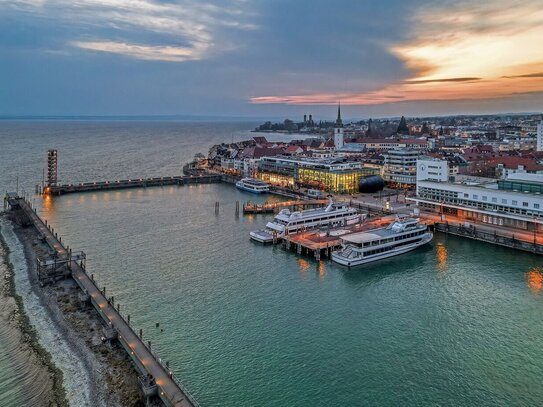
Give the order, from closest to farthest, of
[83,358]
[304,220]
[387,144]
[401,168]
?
[83,358] → [304,220] → [401,168] → [387,144]

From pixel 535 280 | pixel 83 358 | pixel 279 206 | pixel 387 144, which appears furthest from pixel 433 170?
pixel 387 144

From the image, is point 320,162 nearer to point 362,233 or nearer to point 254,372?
point 362,233

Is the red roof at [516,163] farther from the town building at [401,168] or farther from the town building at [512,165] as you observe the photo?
the town building at [401,168]

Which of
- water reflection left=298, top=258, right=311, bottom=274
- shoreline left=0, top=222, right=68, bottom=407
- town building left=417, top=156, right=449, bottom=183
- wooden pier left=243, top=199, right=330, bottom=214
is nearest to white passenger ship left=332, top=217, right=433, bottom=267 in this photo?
water reflection left=298, top=258, right=311, bottom=274

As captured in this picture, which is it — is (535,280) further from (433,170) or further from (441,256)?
(433,170)

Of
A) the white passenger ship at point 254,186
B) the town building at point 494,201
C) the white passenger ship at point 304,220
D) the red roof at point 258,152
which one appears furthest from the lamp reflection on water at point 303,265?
the red roof at point 258,152

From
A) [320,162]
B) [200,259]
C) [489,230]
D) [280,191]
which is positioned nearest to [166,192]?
[280,191]

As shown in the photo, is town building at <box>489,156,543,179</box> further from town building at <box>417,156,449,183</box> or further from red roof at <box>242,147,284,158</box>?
red roof at <box>242,147,284,158</box>
